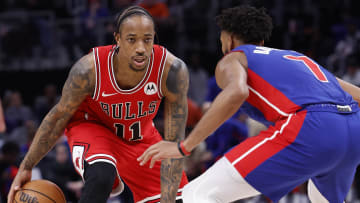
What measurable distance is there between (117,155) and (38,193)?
0.66 meters

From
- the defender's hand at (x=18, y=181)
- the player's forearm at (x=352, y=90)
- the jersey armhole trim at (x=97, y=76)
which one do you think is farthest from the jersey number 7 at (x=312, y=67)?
the defender's hand at (x=18, y=181)

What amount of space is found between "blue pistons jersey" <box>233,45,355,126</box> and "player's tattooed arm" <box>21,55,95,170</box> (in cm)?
108

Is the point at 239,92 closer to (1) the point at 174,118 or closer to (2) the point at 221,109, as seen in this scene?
(2) the point at 221,109

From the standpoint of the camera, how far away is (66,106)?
150 inches

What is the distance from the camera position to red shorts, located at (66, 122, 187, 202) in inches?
148

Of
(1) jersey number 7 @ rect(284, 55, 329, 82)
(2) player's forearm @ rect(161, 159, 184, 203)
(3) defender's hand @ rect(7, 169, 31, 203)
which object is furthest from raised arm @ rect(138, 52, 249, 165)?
(3) defender's hand @ rect(7, 169, 31, 203)

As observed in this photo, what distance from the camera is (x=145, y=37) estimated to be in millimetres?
3580

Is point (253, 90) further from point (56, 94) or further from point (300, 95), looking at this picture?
point (56, 94)

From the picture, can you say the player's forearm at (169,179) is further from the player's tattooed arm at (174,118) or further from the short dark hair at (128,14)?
the short dark hair at (128,14)

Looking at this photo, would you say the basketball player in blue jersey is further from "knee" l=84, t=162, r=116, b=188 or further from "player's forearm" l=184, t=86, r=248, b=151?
"knee" l=84, t=162, r=116, b=188

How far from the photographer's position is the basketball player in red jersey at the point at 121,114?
141 inches

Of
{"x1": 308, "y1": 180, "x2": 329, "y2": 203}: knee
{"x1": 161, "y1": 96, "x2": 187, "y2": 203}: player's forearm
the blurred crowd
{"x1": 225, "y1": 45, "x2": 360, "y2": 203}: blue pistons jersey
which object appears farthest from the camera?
the blurred crowd

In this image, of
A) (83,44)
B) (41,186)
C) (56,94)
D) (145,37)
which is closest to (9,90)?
(56,94)

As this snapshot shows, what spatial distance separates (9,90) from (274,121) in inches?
280
